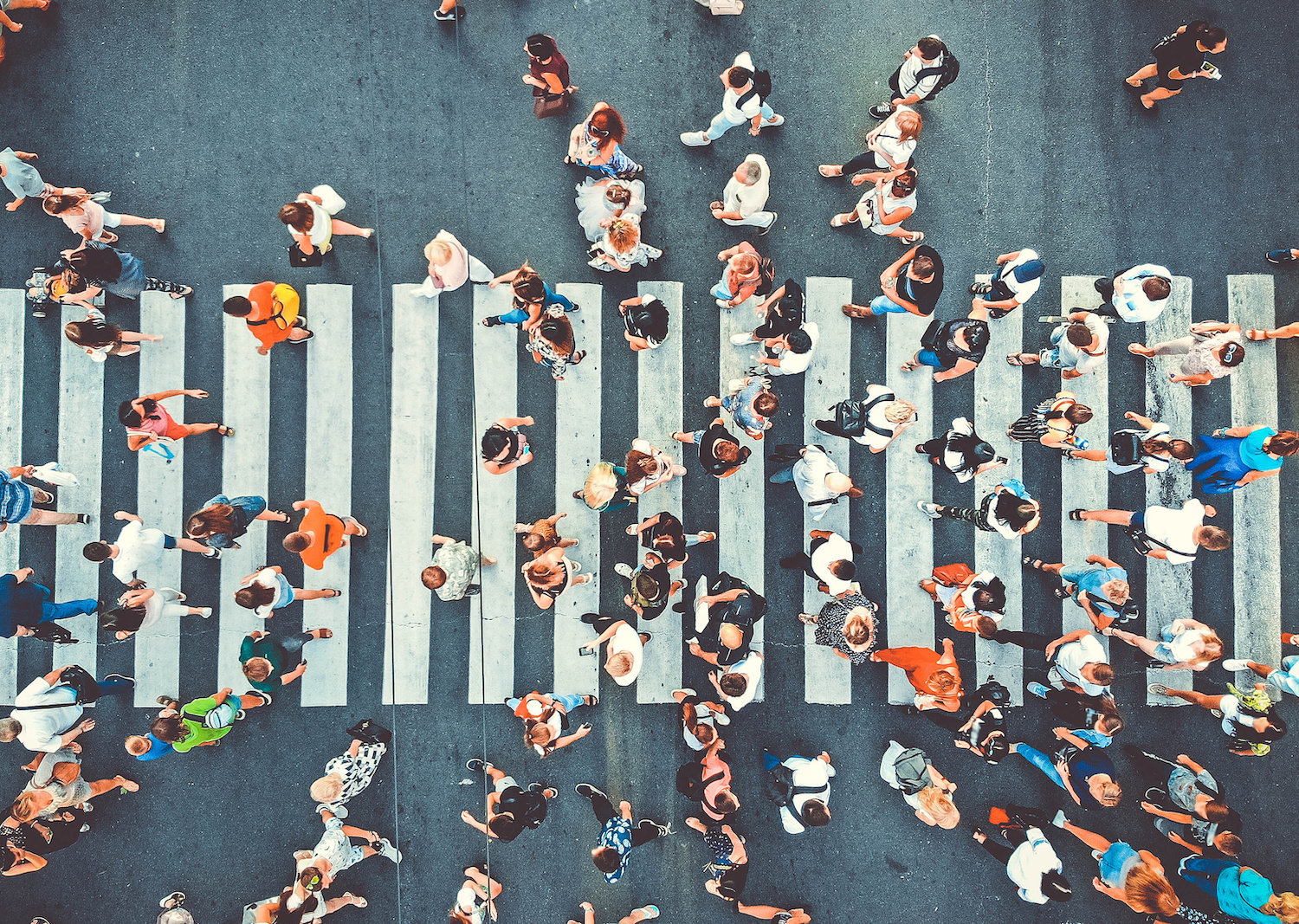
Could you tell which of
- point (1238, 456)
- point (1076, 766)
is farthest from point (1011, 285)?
point (1076, 766)

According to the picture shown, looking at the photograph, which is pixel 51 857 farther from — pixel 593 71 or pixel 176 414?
pixel 593 71

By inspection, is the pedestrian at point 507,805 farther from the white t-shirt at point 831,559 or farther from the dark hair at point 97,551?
the dark hair at point 97,551

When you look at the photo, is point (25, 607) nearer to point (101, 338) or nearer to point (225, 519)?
point (225, 519)

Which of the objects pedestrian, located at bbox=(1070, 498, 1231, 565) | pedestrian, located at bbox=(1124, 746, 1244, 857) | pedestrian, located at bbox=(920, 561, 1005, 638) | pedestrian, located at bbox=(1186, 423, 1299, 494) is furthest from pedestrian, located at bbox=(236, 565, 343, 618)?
pedestrian, located at bbox=(1186, 423, 1299, 494)

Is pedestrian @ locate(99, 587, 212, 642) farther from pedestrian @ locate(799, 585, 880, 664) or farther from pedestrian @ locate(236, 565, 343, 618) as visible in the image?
pedestrian @ locate(799, 585, 880, 664)

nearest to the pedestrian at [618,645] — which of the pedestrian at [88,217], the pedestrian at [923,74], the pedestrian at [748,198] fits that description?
the pedestrian at [748,198]

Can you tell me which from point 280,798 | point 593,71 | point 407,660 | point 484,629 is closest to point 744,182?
point 593,71
